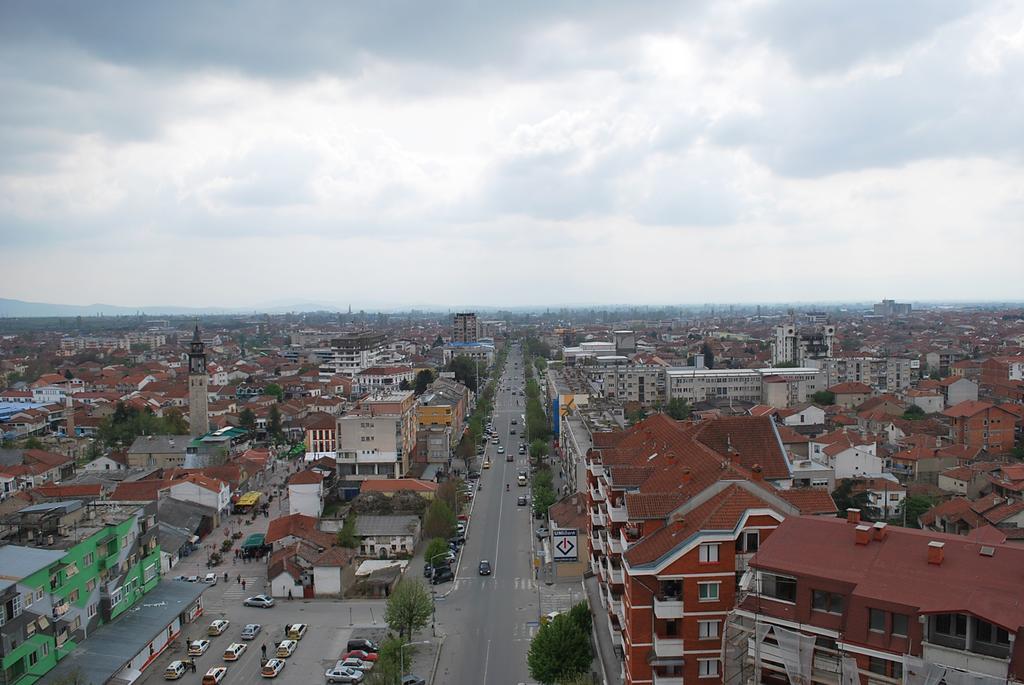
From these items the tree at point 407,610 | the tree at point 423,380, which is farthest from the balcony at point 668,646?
the tree at point 423,380

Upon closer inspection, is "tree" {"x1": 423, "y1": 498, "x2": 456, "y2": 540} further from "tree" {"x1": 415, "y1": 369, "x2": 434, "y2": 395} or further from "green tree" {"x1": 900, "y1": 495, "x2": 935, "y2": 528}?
"tree" {"x1": 415, "y1": 369, "x2": 434, "y2": 395}

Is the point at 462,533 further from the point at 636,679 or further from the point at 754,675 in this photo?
the point at 754,675

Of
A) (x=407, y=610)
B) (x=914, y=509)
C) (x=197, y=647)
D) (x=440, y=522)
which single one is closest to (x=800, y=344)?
(x=914, y=509)

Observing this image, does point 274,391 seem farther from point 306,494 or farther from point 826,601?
point 826,601

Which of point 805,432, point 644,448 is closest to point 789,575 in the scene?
point 644,448

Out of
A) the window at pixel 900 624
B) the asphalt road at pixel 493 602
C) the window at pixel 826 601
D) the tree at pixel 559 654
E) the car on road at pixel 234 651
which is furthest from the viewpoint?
the car on road at pixel 234 651

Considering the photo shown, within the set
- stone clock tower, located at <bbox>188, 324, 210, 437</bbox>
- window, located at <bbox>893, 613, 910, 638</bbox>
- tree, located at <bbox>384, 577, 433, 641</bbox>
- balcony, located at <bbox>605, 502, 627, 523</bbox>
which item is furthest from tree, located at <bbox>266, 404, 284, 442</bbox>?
window, located at <bbox>893, 613, 910, 638</bbox>

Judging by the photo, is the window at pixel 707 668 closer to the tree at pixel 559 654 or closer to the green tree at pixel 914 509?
the tree at pixel 559 654
